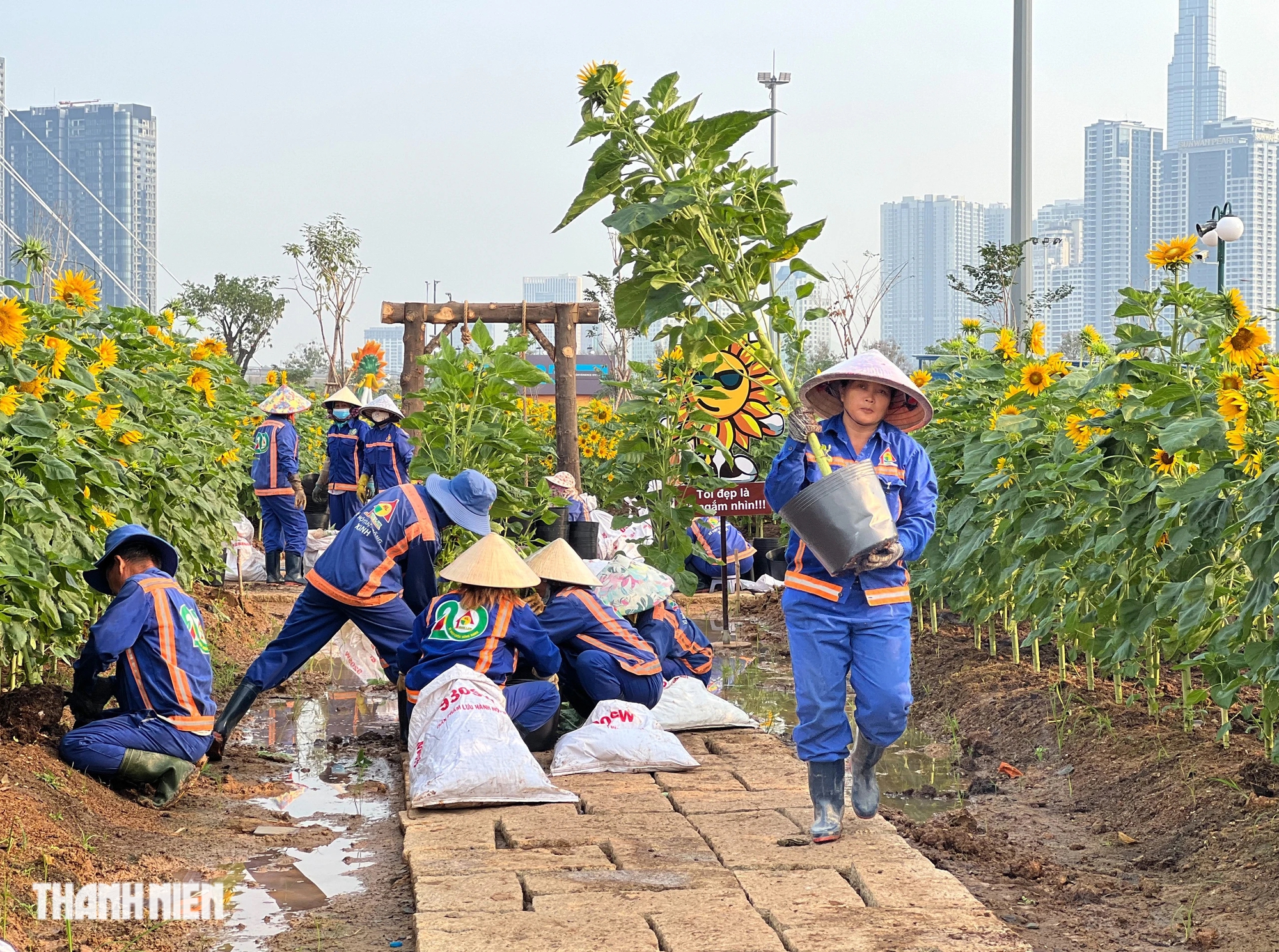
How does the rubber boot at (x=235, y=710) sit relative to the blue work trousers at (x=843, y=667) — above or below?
below

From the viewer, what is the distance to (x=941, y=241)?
68.6 meters

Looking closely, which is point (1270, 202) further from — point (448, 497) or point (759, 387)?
point (448, 497)

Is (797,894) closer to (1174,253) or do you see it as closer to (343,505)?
(1174,253)

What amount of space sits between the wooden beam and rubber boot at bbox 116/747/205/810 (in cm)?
743

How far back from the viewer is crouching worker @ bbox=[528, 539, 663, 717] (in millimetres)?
5574

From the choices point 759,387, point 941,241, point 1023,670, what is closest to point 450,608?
point 1023,670

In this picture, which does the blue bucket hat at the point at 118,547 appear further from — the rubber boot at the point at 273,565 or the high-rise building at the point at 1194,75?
the high-rise building at the point at 1194,75

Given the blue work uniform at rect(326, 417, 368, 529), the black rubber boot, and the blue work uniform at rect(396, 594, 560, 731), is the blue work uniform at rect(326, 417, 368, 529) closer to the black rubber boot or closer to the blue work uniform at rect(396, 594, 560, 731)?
the black rubber boot

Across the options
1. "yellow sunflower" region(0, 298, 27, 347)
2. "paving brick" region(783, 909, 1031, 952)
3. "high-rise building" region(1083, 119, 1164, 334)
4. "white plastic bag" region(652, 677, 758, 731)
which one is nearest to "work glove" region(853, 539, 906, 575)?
"paving brick" region(783, 909, 1031, 952)

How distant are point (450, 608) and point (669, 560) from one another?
3.47m

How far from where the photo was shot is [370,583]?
5.95 metres

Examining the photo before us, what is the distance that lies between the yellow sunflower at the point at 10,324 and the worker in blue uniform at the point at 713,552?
5807 mm

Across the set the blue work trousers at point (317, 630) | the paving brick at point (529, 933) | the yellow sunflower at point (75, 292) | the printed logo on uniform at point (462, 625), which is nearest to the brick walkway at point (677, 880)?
the paving brick at point (529, 933)

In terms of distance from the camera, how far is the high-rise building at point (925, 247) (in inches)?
2621
